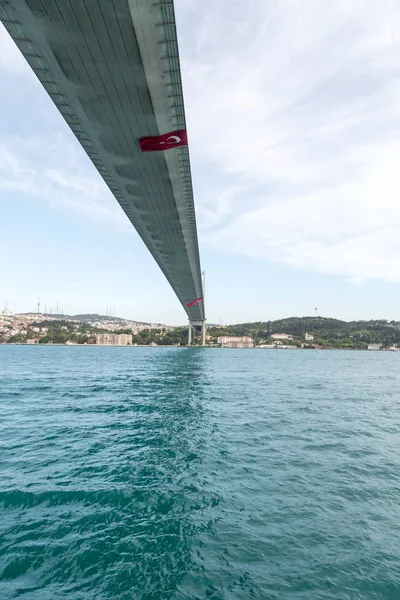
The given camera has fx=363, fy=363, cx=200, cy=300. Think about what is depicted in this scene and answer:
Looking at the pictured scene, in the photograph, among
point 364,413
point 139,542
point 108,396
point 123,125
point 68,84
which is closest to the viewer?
point 139,542

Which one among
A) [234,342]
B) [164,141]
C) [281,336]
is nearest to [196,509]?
[164,141]

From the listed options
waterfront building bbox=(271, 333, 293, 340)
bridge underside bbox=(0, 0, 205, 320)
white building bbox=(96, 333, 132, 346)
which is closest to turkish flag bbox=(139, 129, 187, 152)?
bridge underside bbox=(0, 0, 205, 320)

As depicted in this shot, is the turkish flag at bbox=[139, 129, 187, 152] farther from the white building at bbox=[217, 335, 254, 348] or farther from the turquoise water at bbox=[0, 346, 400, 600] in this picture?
the white building at bbox=[217, 335, 254, 348]

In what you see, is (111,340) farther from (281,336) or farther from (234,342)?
(281,336)

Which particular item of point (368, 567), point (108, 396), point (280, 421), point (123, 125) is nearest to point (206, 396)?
point (108, 396)

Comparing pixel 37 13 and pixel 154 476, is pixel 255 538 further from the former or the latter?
pixel 37 13
